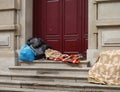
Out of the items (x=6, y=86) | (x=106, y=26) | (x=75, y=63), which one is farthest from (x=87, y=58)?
(x=6, y=86)

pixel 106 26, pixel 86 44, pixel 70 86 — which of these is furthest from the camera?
pixel 86 44

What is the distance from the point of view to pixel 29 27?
939 cm

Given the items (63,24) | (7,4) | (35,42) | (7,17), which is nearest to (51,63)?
(35,42)

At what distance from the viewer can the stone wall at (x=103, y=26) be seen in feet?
26.2

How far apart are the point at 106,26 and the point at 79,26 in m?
1.16

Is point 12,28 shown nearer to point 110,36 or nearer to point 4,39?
point 4,39

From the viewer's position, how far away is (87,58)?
834 cm

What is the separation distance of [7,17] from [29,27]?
0.71 m

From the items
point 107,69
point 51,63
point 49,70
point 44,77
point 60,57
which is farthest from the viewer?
point 60,57

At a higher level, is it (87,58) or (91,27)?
→ (91,27)

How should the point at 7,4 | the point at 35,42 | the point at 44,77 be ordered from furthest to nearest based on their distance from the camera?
the point at 7,4 → the point at 35,42 → the point at 44,77

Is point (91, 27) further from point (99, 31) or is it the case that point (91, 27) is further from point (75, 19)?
point (75, 19)

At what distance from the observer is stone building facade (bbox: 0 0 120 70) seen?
316 inches

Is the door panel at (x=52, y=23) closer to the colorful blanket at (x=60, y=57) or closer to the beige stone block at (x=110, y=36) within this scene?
the colorful blanket at (x=60, y=57)
